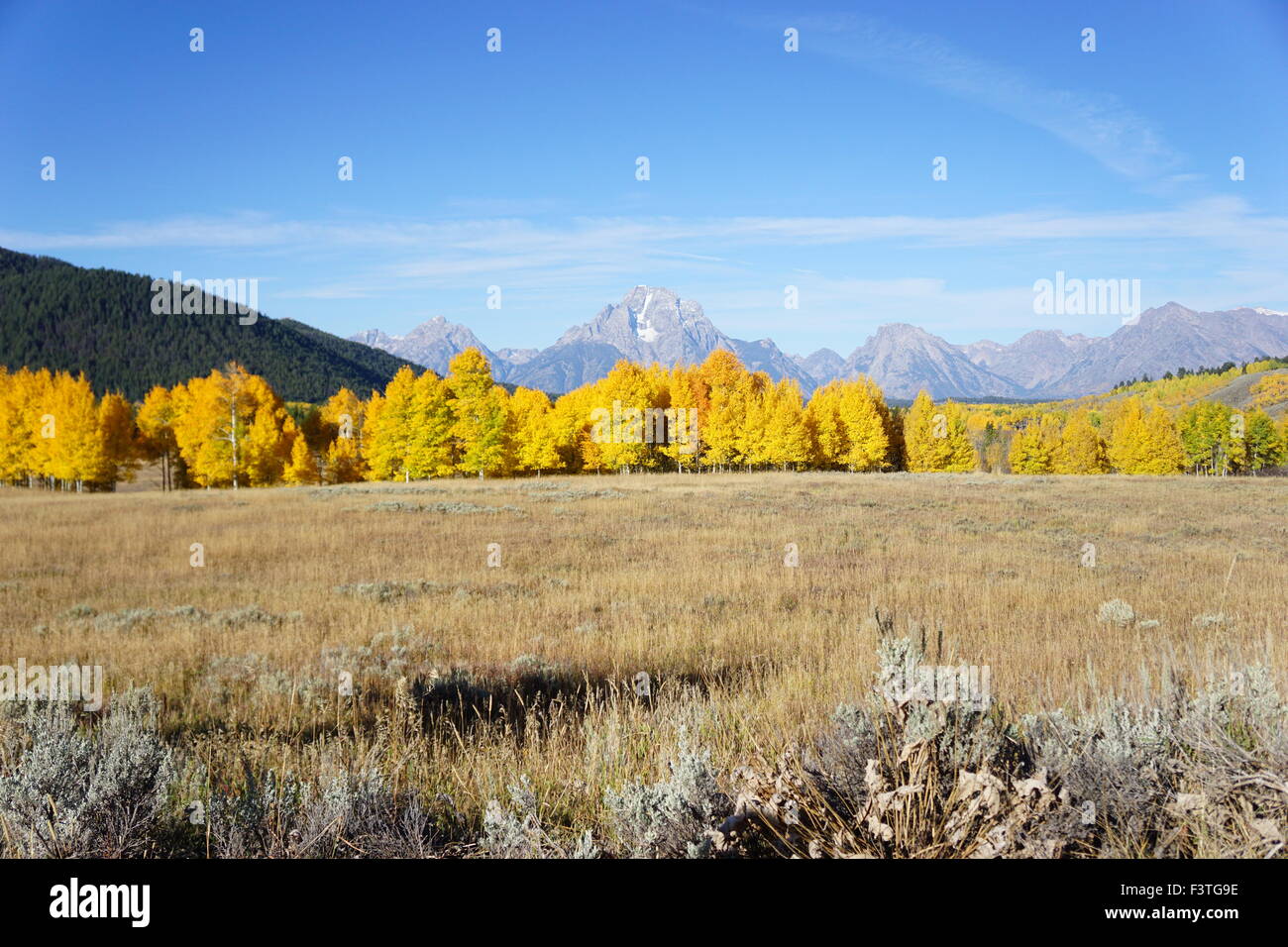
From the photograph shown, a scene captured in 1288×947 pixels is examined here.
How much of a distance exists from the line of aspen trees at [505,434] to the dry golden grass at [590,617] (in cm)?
2429

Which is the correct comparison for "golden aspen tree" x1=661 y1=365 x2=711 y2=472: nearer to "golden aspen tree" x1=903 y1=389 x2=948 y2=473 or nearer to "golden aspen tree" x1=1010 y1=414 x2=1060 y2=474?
"golden aspen tree" x1=903 y1=389 x2=948 y2=473

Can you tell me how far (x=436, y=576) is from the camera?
1473 centimetres

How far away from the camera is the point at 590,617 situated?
35.7 ft

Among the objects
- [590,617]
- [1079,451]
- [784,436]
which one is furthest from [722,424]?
[1079,451]

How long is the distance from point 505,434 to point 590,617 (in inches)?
1812

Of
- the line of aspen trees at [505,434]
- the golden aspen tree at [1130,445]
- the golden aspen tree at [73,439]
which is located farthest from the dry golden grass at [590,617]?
the golden aspen tree at [1130,445]

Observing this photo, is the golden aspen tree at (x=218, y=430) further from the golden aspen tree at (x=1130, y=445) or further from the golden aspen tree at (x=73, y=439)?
the golden aspen tree at (x=1130, y=445)

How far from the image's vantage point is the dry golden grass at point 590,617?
17.1 ft

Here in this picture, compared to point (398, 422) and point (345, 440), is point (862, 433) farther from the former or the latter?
point (345, 440)

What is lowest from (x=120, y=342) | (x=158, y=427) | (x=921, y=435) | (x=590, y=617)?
(x=590, y=617)

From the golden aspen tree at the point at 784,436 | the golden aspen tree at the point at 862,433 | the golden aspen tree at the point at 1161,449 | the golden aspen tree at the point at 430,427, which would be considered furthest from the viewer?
the golden aspen tree at the point at 1161,449

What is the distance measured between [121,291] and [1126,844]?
260148 millimetres

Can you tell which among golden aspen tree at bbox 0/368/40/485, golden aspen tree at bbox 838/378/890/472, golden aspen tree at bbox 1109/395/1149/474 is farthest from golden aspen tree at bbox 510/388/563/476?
golden aspen tree at bbox 1109/395/1149/474

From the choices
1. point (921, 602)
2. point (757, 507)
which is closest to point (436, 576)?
point (921, 602)
